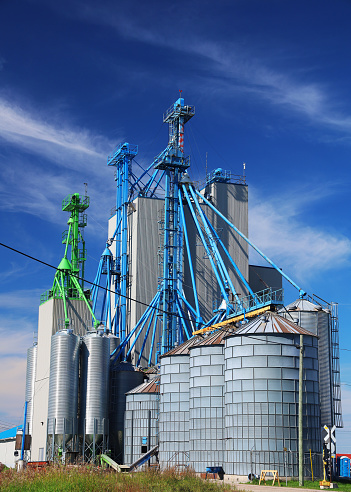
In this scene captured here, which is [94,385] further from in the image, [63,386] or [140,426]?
[140,426]

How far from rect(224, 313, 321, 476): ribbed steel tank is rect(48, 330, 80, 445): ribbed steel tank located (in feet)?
67.6

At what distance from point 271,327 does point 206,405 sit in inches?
326

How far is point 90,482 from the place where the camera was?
2416 cm

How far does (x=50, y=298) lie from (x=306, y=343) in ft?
128

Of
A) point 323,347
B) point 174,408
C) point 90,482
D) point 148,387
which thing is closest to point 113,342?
point 148,387

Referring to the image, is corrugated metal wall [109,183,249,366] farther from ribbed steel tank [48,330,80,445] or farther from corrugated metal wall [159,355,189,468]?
corrugated metal wall [159,355,189,468]

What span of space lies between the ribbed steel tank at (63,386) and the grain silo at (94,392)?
957 millimetres

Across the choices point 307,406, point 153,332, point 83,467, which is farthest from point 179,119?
point 83,467

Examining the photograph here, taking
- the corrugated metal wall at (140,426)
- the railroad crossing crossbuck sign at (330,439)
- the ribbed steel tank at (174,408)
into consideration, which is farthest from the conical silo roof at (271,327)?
the corrugated metal wall at (140,426)

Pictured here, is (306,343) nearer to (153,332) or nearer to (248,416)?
(248,416)

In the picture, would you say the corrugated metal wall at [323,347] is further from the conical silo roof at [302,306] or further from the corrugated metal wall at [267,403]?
the corrugated metal wall at [267,403]

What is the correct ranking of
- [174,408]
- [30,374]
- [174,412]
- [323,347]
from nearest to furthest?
1. [323,347]
2. [174,412]
3. [174,408]
4. [30,374]

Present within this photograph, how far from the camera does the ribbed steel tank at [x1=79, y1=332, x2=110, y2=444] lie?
60.8 metres

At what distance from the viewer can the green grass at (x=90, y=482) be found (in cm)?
2367
